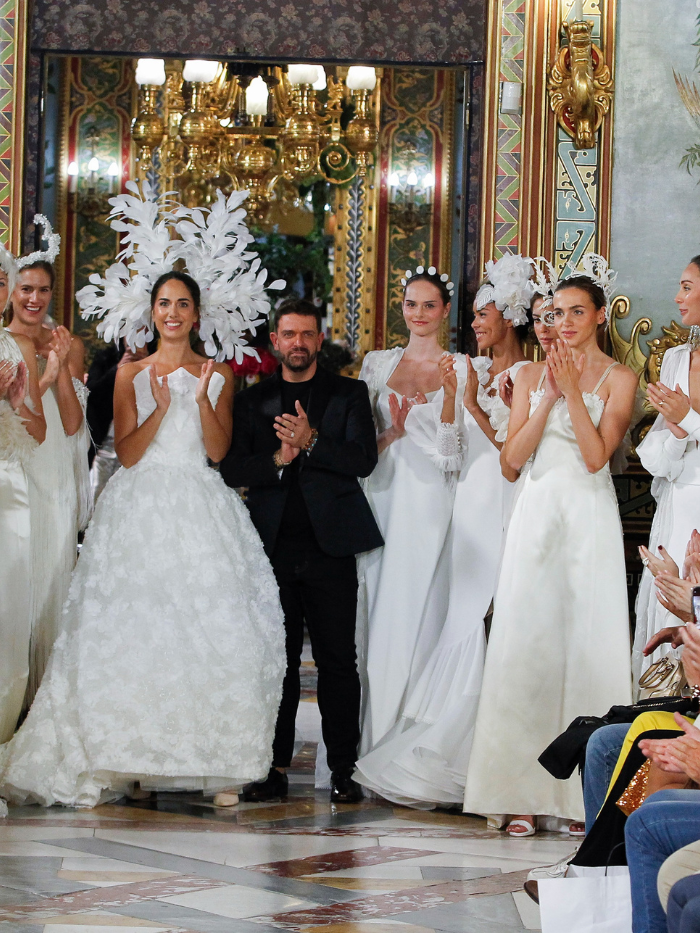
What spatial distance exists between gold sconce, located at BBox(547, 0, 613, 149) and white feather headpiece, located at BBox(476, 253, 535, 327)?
816 millimetres

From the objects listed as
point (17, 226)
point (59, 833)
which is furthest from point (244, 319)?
point (59, 833)

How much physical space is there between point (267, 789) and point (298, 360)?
Answer: 1555mm

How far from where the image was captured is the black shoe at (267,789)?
4.62m

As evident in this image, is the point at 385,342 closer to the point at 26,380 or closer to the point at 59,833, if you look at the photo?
the point at 26,380

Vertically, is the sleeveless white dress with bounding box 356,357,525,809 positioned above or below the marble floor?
above

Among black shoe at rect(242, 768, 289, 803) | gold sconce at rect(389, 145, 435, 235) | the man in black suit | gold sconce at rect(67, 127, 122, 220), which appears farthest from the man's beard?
gold sconce at rect(67, 127, 122, 220)

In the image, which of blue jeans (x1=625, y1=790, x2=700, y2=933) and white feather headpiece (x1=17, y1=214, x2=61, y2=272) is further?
white feather headpiece (x1=17, y1=214, x2=61, y2=272)

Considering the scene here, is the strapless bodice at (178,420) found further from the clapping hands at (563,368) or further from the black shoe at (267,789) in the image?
the clapping hands at (563,368)

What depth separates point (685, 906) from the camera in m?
2.18

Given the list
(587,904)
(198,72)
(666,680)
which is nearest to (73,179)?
(198,72)

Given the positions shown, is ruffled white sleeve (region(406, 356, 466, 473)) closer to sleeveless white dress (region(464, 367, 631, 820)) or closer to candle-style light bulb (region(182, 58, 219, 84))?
sleeveless white dress (region(464, 367, 631, 820))

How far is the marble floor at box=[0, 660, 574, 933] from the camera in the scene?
10.3ft

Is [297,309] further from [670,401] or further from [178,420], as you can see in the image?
[670,401]

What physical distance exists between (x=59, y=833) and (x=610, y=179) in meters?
3.47
